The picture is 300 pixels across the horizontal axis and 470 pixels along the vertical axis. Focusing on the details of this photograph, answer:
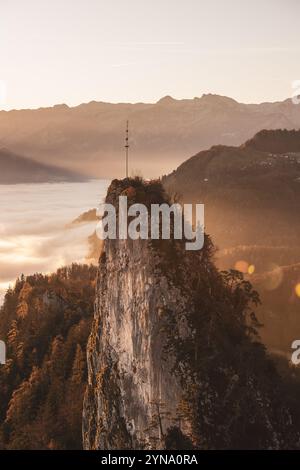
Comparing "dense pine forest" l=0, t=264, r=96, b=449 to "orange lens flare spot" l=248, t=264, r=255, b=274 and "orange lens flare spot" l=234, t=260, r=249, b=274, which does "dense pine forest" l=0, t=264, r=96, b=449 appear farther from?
"orange lens flare spot" l=248, t=264, r=255, b=274

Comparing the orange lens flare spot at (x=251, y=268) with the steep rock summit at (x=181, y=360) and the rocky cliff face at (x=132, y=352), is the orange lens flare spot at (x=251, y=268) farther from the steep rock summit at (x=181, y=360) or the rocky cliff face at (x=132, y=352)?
the steep rock summit at (x=181, y=360)

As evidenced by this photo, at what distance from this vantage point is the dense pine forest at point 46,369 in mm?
83625

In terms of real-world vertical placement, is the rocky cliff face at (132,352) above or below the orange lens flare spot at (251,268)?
below

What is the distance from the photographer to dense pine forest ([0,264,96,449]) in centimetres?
8362

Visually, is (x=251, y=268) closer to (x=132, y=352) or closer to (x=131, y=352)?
(x=131, y=352)

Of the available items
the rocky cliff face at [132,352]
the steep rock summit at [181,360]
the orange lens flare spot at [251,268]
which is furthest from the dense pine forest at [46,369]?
the orange lens flare spot at [251,268]

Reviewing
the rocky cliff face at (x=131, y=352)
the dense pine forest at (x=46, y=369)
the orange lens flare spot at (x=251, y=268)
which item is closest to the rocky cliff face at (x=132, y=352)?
the rocky cliff face at (x=131, y=352)

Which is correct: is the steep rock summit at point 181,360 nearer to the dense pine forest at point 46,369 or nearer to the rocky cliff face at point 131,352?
the rocky cliff face at point 131,352

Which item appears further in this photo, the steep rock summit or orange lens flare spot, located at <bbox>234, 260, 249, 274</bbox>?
orange lens flare spot, located at <bbox>234, 260, 249, 274</bbox>

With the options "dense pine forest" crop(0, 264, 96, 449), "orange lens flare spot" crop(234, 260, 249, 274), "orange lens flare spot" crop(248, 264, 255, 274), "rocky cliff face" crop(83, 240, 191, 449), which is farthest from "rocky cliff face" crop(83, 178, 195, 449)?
"orange lens flare spot" crop(234, 260, 249, 274)

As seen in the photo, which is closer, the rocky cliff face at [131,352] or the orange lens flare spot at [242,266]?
the rocky cliff face at [131,352]

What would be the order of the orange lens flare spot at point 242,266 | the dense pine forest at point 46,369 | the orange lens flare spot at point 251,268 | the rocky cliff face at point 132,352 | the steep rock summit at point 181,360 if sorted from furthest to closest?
the orange lens flare spot at point 242,266 < the orange lens flare spot at point 251,268 < the dense pine forest at point 46,369 < the rocky cliff face at point 132,352 < the steep rock summit at point 181,360

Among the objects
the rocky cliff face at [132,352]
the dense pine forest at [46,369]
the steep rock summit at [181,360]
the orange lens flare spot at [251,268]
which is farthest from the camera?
the orange lens flare spot at [251,268]

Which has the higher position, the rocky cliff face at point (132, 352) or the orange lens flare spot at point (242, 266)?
the orange lens flare spot at point (242, 266)
